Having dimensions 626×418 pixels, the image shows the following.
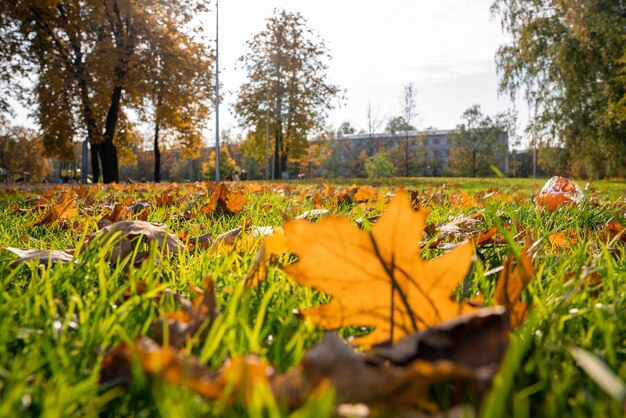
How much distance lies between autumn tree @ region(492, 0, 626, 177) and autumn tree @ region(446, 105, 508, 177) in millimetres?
36957

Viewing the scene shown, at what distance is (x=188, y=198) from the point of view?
345 centimetres

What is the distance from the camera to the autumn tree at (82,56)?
680 inches

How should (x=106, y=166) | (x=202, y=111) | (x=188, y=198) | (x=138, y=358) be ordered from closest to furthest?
(x=138, y=358) < (x=188, y=198) < (x=106, y=166) < (x=202, y=111)

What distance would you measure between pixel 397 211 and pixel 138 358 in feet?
1.15

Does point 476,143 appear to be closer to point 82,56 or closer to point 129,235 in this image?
point 82,56

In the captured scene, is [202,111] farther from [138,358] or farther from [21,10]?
[138,358]

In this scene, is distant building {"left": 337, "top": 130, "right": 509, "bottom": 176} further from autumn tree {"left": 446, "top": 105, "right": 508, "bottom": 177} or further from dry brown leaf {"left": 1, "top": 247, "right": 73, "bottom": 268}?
dry brown leaf {"left": 1, "top": 247, "right": 73, "bottom": 268}

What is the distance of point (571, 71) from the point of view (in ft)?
60.2

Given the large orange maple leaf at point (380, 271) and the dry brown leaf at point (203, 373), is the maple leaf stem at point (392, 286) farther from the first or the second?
the dry brown leaf at point (203, 373)

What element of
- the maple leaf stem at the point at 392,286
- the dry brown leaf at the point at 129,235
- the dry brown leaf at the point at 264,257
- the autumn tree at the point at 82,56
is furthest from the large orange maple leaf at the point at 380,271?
the autumn tree at the point at 82,56

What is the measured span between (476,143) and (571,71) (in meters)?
41.3

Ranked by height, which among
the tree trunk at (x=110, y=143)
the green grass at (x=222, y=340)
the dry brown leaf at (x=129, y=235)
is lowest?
the green grass at (x=222, y=340)

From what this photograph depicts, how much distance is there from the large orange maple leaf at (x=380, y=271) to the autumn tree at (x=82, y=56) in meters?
18.4

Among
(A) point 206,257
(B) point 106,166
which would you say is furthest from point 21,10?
(A) point 206,257
